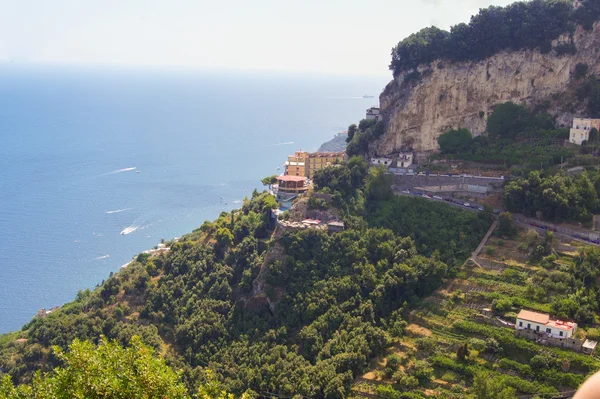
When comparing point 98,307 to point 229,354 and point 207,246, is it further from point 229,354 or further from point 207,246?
point 229,354

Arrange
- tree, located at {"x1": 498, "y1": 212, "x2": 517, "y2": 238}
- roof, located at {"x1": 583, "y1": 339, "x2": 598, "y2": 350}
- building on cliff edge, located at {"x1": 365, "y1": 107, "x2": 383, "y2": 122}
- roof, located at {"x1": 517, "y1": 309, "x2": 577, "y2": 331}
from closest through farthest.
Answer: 1. roof, located at {"x1": 583, "y1": 339, "x2": 598, "y2": 350}
2. roof, located at {"x1": 517, "y1": 309, "x2": 577, "y2": 331}
3. tree, located at {"x1": 498, "y1": 212, "x2": 517, "y2": 238}
4. building on cliff edge, located at {"x1": 365, "y1": 107, "x2": 383, "y2": 122}

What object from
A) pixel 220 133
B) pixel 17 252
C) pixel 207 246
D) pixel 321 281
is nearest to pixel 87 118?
pixel 220 133

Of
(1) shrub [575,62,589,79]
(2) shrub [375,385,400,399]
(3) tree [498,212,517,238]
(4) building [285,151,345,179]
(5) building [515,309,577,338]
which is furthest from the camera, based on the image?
(4) building [285,151,345,179]

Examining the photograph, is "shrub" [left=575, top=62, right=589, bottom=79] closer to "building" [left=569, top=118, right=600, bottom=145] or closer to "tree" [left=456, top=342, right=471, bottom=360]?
"building" [left=569, top=118, right=600, bottom=145]

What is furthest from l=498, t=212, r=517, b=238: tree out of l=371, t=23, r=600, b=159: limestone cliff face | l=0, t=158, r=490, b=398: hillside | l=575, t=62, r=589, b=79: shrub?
l=575, t=62, r=589, b=79: shrub

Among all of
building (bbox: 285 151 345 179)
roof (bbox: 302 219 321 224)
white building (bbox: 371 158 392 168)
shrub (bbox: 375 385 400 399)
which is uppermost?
white building (bbox: 371 158 392 168)

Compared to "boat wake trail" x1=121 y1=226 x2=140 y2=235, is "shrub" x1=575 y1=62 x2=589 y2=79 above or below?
above

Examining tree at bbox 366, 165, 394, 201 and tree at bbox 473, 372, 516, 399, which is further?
tree at bbox 366, 165, 394, 201

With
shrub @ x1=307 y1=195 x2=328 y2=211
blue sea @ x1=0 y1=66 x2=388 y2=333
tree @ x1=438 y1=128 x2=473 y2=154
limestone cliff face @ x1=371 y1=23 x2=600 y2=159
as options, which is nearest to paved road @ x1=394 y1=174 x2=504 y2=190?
tree @ x1=438 y1=128 x2=473 y2=154
